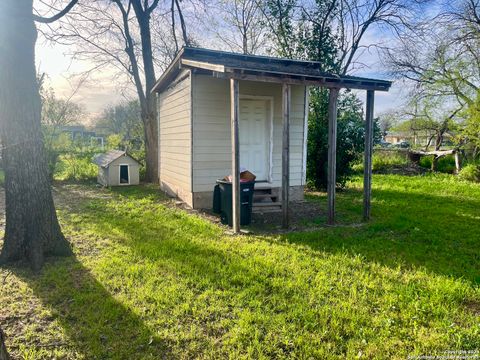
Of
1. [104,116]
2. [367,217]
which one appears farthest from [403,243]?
[104,116]

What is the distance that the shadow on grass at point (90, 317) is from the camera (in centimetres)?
233

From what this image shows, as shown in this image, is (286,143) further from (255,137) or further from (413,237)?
(413,237)

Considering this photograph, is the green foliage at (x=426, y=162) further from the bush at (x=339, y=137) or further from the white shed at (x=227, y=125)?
the white shed at (x=227, y=125)

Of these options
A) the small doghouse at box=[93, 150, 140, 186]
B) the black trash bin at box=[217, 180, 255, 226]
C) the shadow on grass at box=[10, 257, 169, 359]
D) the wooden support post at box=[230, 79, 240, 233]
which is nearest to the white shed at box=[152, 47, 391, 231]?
the black trash bin at box=[217, 180, 255, 226]

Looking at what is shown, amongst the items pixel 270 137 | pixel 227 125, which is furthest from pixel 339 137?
pixel 227 125

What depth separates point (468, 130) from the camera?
44.5 ft

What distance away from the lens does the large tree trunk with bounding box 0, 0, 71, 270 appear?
3.54 metres

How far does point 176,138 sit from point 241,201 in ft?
11.3

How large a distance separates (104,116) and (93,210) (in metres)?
40.9

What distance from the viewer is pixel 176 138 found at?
8.34 meters

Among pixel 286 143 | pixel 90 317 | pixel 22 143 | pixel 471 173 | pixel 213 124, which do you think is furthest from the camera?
pixel 471 173

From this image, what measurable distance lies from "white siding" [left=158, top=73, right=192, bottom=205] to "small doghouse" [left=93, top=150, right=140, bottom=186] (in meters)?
1.39

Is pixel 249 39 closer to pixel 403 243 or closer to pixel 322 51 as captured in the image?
pixel 322 51

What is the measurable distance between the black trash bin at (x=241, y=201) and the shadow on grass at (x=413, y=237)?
3.23 feet
